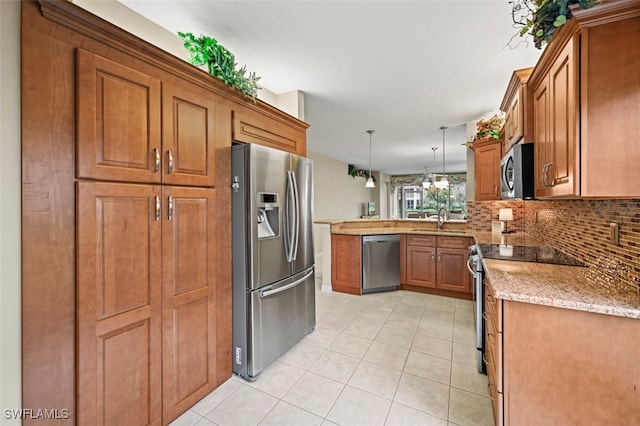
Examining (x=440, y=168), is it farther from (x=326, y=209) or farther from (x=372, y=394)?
(x=372, y=394)

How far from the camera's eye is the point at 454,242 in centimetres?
389

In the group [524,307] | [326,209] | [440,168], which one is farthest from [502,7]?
[440,168]

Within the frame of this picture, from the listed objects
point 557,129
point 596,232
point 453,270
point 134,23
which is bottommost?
point 453,270

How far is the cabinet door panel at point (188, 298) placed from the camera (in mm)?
1663

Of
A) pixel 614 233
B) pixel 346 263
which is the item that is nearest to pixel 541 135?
pixel 614 233

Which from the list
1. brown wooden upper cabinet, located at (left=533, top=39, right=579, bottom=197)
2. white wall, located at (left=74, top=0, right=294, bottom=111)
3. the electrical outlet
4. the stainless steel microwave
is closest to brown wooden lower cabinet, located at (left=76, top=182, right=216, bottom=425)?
white wall, located at (left=74, top=0, right=294, bottom=111)

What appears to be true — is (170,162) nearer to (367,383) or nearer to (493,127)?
(367,383)

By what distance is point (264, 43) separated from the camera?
86.8 inches

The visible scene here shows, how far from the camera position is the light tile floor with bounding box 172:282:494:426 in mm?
1751

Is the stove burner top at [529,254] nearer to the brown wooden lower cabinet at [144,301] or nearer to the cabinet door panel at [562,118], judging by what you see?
the cabinet door panel at [562,118]

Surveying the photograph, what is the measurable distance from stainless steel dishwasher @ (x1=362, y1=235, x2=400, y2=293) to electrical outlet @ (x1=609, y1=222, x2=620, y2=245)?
2.68m

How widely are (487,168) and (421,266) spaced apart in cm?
163

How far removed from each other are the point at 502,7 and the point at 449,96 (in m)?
1.54

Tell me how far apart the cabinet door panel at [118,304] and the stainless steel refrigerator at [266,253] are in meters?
0.61
